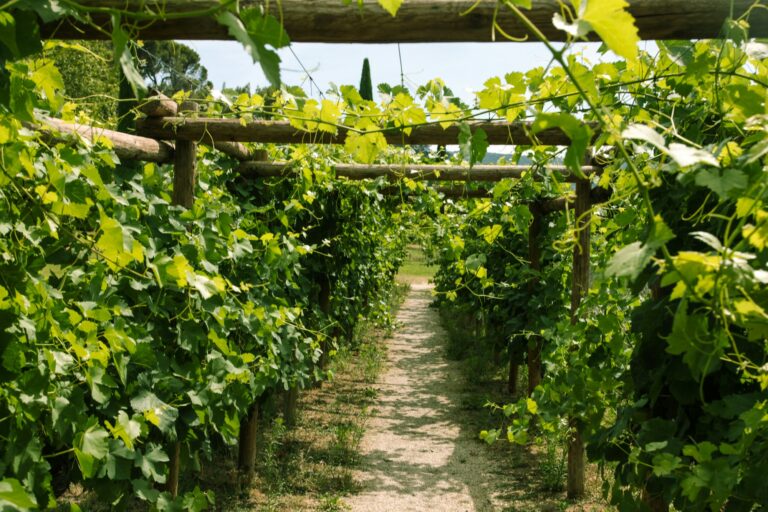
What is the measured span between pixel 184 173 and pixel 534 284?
13.2 feet

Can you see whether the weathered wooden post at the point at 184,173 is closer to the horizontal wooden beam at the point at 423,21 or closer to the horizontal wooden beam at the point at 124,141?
the horizontal wooden beam at the point at 124,141

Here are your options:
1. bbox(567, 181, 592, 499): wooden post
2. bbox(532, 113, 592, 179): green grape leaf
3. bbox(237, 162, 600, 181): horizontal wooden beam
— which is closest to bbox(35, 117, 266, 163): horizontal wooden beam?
bbox(237, 162, 600, 181): horizontal wooden beam

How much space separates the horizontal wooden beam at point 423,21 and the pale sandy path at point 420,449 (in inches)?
158

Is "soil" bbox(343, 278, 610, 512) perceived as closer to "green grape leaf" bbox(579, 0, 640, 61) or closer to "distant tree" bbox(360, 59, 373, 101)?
"green grape leaf" bbox(579, 0, 640, 61)

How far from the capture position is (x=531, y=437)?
6.72 meters

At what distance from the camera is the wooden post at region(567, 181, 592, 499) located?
15.5 ft

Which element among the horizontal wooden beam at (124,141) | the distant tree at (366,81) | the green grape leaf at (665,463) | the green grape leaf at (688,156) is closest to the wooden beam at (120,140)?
the horizontal wooden beam at (124,141)

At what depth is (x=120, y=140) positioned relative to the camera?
128 inches

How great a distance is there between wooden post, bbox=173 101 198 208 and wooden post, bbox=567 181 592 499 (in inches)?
96.0

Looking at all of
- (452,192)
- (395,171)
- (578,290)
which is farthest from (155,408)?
(452,192)

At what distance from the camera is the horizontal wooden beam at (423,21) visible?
5.75 ft

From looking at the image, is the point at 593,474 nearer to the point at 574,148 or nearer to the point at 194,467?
the point at 194,467

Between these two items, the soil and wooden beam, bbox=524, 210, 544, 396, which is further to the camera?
wooden beam, bbox=524, 210, 544, 396

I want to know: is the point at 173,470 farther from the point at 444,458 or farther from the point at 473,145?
the point at 444,458
